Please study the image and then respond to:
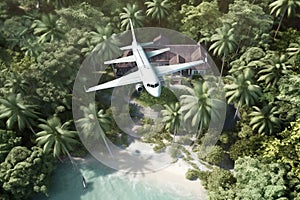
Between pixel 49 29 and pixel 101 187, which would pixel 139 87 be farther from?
pixel 49 29

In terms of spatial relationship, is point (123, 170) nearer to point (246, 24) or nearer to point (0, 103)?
point (0, 103)

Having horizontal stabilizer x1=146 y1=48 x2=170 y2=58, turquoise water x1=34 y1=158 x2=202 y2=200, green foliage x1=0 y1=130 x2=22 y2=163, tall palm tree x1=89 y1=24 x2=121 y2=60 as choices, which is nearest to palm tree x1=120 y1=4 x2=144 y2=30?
tall palm tree x1=89 y1=24 x2=121 y2=60

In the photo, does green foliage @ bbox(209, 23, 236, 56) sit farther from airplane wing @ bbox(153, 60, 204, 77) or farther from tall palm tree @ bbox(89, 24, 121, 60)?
tall palm tree @ bbox(89, 24, 121, 60)

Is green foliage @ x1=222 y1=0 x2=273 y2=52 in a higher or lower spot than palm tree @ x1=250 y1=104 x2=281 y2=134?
higher

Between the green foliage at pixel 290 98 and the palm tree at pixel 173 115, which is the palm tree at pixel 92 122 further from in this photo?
the green foliage at pixel 290 98

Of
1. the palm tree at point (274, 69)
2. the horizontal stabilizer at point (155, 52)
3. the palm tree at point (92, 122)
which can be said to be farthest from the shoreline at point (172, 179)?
the palm tree at point (274, 69)

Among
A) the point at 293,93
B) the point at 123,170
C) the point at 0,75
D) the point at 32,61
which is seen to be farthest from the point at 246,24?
the point at 0,75
